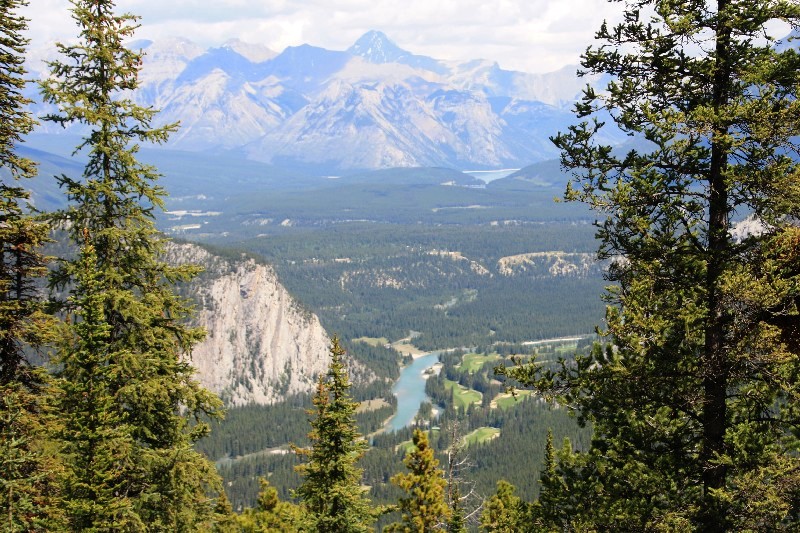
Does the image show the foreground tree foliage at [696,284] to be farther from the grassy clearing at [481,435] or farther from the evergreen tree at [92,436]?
the grassy clearing at [481,435]

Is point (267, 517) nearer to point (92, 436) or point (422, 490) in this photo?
point (422, 490)

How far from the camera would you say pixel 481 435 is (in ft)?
566

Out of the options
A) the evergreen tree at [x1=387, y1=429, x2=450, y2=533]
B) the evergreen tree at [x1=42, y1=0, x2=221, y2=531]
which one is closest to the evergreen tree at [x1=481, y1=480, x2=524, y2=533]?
the evergreen tree at [x1=387, y1=429, x2=450, y2=533]

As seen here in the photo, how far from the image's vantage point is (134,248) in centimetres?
2042

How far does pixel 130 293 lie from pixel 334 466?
1008 cm

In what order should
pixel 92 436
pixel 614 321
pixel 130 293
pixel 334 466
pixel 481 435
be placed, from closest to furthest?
pixel 614 321 < pixel 92 436 < pixel 130 293 < pixel 334 466 < pixel 481 435

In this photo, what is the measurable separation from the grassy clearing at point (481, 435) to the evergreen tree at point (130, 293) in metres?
146

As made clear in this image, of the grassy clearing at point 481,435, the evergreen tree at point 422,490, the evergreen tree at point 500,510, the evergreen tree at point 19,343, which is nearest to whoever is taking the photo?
the evergreen tree at point 19,343

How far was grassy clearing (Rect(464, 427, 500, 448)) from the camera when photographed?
539 ft

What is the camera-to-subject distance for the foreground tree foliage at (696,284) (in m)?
13.6

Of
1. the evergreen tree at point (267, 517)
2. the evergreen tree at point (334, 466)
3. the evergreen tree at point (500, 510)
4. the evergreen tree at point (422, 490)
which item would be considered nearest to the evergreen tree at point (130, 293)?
the evergreen tree at point (334, 466)

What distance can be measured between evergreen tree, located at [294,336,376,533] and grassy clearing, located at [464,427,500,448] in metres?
139

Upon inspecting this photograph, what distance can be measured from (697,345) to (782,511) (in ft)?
10.7

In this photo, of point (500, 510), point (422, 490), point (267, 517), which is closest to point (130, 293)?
point (422, 490)
